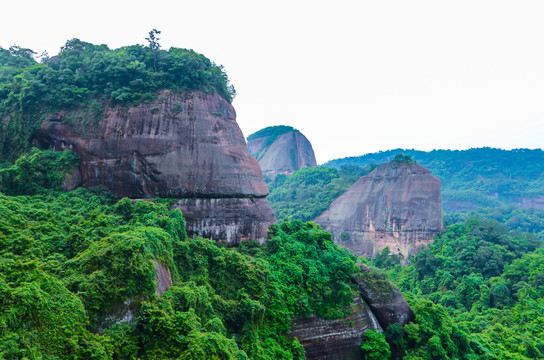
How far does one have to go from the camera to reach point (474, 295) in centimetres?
2948

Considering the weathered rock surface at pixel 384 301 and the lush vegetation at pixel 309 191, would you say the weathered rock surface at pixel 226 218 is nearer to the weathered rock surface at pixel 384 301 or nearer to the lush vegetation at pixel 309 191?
the weathered rock surface at pixel 384 301

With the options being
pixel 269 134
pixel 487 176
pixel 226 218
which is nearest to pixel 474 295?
pixel 226 218

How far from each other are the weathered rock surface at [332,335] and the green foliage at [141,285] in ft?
1.60

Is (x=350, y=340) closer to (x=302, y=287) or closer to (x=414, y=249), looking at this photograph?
(x=302, y=287)

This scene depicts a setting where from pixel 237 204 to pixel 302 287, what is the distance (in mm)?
6012

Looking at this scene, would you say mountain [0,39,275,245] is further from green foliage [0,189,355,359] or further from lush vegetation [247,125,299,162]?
lush vegetation [247,125,299,162]

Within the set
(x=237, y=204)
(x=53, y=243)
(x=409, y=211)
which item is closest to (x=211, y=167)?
(x=237, y=204)

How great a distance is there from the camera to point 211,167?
21453mm

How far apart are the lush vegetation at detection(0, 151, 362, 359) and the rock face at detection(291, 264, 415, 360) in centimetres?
57

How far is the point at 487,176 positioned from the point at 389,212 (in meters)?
52.6

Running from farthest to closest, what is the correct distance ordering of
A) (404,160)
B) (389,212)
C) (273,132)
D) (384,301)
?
(273,132), (404,160), (389,212), (384,301)

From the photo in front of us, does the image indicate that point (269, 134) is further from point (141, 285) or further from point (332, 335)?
point (141, 285)

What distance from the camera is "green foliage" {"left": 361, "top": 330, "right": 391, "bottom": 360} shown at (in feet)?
62.1

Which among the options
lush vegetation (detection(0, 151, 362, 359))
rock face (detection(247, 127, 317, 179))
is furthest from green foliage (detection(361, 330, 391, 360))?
rock face (detection(247, 127, 317, 179))
